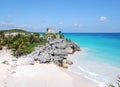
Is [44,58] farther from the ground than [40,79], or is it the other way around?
[44,58]

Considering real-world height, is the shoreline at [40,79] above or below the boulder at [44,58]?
below

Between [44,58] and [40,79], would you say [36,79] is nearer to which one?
[40,79]

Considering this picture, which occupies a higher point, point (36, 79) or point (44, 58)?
point (44, 58)

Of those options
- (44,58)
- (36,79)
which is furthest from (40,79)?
(44,58)

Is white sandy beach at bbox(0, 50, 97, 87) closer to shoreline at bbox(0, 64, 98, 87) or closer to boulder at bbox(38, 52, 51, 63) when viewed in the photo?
shoreline at bbox(0, 64, 98, 87)


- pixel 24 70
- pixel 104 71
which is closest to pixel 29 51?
pixel 24 70

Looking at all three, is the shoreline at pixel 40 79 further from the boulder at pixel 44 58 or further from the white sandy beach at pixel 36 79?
the boulder at pixel 44 58

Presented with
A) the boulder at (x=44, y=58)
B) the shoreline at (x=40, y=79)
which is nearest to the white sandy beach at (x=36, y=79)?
the shoreline at (x=40, y=79)

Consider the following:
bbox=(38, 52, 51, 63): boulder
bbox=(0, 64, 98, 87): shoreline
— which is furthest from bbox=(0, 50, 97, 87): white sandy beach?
bbox=(38, 52, 51, 63): boulder

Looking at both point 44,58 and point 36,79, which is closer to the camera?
point 36,79

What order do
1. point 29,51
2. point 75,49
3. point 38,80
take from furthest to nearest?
point 75,49
point 29,51
point 38,80

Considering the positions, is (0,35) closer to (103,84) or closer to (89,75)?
(89,75)

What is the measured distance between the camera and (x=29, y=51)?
2227 cm

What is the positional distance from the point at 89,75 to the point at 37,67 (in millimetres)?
5060
